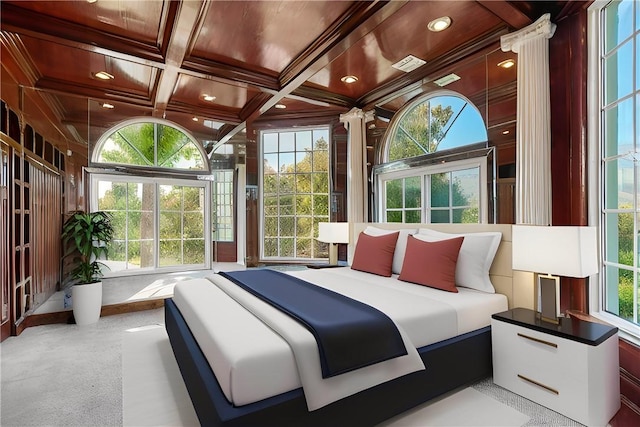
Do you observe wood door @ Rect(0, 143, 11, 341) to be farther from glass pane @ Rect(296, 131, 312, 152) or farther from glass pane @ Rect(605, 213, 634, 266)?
glass pane @ Rect(605, 213, 634, 266)

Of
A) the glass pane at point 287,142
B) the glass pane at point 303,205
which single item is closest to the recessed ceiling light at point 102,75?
the glass pane at point 287,142

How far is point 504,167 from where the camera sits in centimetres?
296

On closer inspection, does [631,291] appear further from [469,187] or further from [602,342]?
[469,187]

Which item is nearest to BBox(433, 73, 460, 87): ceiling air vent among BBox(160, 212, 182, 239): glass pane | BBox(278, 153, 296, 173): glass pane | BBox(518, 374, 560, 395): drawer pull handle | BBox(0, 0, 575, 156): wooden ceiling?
BBox(0, 0, 575, 156): wooden ceiling

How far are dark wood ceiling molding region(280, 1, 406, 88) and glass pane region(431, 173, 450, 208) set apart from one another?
1744mm

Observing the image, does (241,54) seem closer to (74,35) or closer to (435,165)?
(74,35)

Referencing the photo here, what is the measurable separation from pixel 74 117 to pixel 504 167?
16.5 feet

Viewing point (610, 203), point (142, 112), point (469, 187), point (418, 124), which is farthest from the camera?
point (142, 112)

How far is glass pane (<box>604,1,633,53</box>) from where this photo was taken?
2168 millimetres

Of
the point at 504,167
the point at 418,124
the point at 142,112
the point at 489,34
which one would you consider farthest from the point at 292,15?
the point at 142,112

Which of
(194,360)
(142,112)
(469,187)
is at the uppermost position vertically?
(142,112)

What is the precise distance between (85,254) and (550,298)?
4552mm

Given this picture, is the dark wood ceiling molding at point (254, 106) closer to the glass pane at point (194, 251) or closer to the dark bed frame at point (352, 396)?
the glass pane at point (194, 251)

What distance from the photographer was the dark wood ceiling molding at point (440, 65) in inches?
117
